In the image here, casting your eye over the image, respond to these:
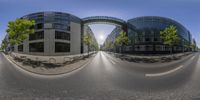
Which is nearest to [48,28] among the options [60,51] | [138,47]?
[60,51]

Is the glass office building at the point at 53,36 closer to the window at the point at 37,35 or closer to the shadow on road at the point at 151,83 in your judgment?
the window at the point at 37,35

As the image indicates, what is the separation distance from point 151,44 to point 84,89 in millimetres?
44383

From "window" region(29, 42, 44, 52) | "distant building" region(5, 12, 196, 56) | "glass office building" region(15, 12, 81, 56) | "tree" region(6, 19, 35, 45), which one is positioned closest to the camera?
"tree" region(6, 19, 35, 45)

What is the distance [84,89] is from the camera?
6.12 meters

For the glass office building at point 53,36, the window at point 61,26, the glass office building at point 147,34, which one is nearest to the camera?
the glass office building at point 53,36

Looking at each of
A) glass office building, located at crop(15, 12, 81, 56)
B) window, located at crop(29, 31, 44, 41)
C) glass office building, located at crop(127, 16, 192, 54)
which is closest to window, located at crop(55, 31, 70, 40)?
glass office building, located at crop(15, 12, 81, 56)

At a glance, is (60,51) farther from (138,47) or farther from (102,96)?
(102,96)

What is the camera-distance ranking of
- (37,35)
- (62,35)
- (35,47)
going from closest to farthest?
(35,47), (37,35), (62,35)

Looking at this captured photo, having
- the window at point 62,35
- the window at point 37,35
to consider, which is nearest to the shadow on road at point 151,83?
the window at point 37,35

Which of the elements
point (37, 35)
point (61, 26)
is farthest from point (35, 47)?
point (61, 26)

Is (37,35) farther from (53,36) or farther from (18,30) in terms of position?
(18,30)

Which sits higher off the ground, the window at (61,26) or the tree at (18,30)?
the window at (61,26)

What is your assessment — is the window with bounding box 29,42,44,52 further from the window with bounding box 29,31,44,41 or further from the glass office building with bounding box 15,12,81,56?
the window with bounding box 29,31,44,41

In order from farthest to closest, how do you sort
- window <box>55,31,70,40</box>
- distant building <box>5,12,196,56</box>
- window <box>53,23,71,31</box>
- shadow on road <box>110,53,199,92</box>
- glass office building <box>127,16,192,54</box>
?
glass office building <box>127,16,192,54</box>, window <box>55,31,70,40</box>, window <box>53,23,71,31</box>, distant building <box>5,12,196,56</box>, shadow on road <box>110,53,199,92</box>
